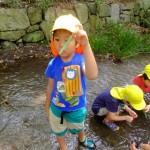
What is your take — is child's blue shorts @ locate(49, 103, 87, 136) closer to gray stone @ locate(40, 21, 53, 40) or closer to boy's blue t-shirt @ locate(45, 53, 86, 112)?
boy's blue t-shirt @ locate(45, 53, 86, 112)

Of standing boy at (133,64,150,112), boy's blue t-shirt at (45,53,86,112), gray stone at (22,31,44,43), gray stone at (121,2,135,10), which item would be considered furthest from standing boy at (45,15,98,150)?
gray stone at (121,2,135,10)

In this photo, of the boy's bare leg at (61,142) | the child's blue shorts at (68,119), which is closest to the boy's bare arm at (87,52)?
the child's blue shorts at (68,119)

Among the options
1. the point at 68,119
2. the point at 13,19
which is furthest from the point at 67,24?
the point at 13,19

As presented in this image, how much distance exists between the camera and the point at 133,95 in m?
2.89

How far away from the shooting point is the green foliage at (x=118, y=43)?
5.62 metres

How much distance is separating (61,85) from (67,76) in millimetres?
121

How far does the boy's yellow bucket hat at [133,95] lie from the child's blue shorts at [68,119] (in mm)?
594

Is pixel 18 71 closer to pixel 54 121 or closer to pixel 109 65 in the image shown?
pixel 109 65

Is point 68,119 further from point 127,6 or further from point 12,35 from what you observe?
point 127,6

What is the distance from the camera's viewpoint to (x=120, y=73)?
4.96 meters

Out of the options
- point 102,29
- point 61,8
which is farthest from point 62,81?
point 102,29

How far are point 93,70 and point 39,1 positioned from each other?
3.94 m

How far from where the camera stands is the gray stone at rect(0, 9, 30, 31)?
211 inches

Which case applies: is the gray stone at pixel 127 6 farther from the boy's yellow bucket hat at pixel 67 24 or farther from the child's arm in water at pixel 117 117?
the boy's yellow bucket hat at pixel 67 24
